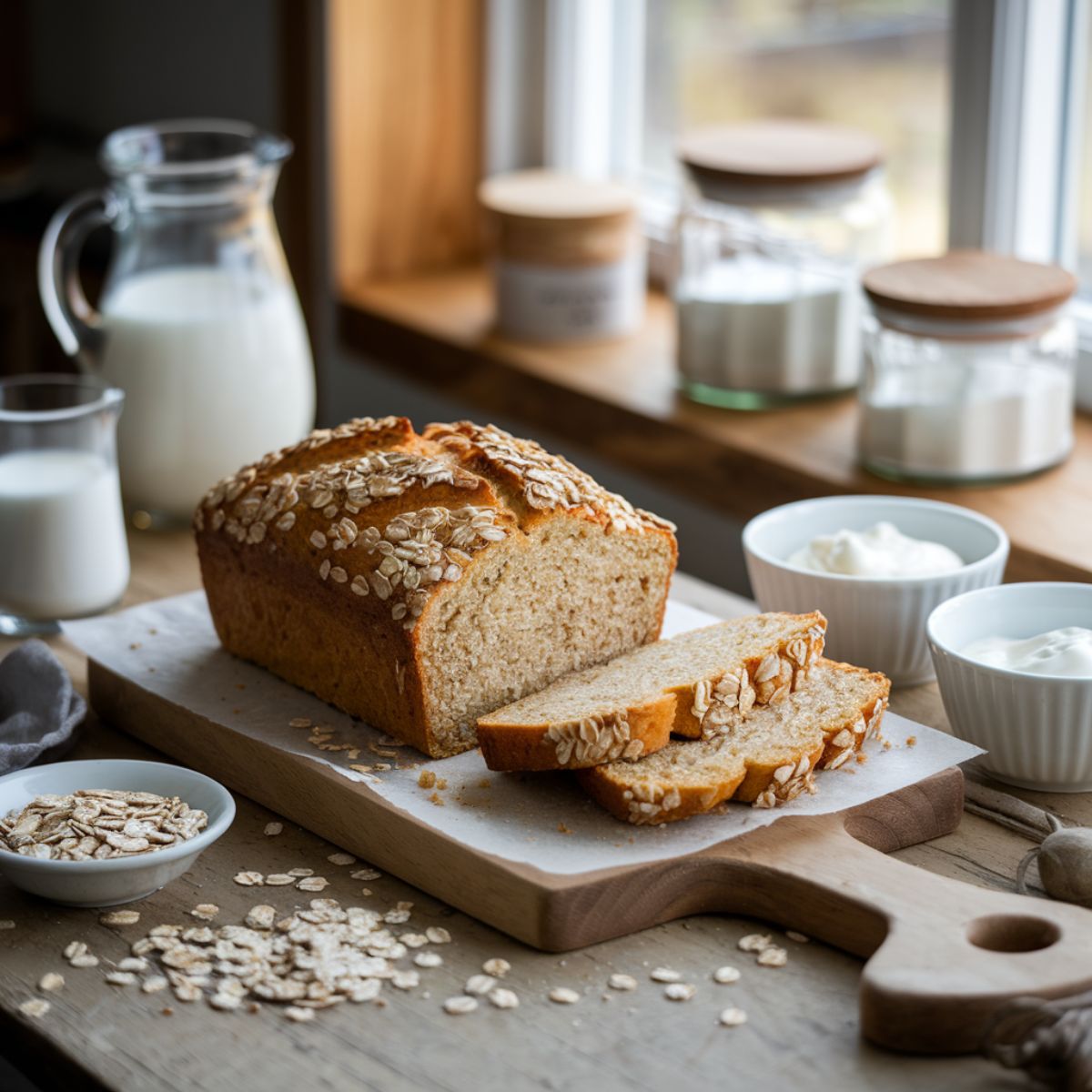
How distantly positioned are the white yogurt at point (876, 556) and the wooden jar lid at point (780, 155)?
0.67 metres

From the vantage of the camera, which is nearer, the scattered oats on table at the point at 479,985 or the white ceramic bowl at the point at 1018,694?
the scattered oats on table at the point at 479,985

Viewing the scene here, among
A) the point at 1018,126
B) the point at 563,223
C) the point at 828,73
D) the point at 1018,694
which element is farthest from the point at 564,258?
the point at 1018,694

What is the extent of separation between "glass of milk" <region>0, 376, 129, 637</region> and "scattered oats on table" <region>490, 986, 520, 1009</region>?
0.83 m

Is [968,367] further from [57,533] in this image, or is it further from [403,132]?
[403,132]

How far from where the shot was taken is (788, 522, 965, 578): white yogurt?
1628 mm

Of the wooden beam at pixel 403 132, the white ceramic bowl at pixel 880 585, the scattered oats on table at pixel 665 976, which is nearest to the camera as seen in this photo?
the scattered oats on table at pixel 665 976

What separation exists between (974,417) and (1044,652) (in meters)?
0.56

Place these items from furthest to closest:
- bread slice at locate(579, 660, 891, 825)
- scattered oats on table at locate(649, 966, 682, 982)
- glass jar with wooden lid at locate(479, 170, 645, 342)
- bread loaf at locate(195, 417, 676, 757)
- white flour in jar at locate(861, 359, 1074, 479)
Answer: glass jar with wooden lid at locate(479, 170, 645, 342) < white flour in jar at locate(861, 359, 1074, 479) < bread loaf at locate(195, 417, 676, 757) < bread slice at locate(579, 660, 891, 825) < scattered oats on table at locate(649, 966, 682, 982)

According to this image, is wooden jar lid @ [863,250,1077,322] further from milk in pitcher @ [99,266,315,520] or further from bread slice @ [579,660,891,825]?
milk in pitcher @ [99,266,315,520]

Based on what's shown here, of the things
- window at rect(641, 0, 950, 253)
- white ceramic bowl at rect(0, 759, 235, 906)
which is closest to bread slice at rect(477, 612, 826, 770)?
white ceramic bowl at rect(0, 759, 235, 906)

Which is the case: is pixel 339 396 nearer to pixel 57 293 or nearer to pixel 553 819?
pixel 57 293

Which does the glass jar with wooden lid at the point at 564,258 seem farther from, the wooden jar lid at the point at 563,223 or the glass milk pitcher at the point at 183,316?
the glass milk pitcher at the point at 183,316

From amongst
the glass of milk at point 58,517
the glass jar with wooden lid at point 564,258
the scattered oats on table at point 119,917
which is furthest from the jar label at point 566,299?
the scattered oats on table at point 119,917

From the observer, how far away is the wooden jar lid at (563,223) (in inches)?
98.0
